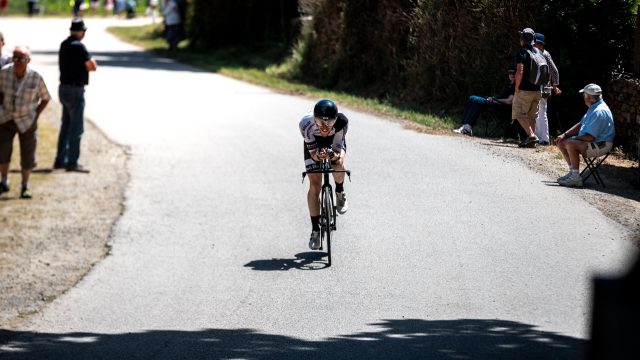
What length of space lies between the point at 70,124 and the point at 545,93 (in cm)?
770

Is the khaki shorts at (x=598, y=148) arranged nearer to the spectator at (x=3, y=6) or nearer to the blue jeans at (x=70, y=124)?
the blue jeans at (x=70, y=124)

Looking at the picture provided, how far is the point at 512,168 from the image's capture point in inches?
573

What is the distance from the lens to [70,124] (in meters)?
17.0

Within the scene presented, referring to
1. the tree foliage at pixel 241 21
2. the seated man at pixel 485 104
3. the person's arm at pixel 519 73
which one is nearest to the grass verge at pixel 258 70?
the tree foliage at pixel 241 21

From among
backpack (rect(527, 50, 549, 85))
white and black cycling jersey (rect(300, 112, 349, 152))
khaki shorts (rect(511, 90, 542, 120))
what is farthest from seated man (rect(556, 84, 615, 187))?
white and black cycling jersey (rect(300, 112, 349, 152))

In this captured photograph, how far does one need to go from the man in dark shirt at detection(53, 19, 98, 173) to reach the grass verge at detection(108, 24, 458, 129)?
20.2 feet

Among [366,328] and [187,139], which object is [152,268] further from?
[187,139]

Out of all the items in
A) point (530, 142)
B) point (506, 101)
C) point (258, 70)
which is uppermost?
point (506, 101)

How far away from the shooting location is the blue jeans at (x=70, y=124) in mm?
16656

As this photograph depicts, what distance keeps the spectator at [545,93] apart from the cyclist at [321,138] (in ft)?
19.5

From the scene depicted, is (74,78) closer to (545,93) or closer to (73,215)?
(73,215)

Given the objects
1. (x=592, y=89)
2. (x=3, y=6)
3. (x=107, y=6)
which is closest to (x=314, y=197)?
(x=592, y=89)

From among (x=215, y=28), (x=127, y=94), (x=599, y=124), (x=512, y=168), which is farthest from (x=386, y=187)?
(x=215, y=28)

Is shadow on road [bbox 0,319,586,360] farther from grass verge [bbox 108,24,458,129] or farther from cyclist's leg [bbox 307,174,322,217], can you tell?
grass verge [bbox 108,24,458,129]
